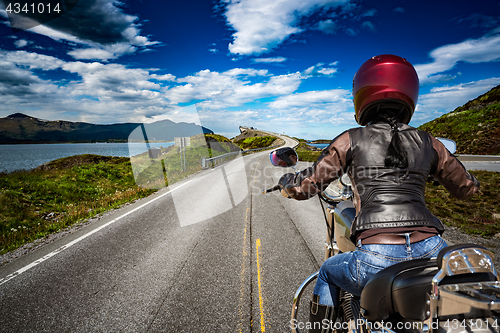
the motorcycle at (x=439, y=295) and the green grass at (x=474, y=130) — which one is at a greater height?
the green grass at (x=474, y=130)

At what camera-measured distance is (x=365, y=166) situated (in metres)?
1.60

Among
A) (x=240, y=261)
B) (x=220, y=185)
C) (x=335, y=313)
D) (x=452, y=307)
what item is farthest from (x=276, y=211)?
(x=452, y=307)

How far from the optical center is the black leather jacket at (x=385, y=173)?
152 centimetres

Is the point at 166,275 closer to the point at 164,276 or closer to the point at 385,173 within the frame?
the point at 164,276

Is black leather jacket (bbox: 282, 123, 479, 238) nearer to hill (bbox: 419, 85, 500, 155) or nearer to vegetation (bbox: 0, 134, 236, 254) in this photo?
vegetation (bbox: 0, 134, 236, 254)

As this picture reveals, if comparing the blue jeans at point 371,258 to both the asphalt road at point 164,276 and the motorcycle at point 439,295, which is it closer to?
the motorcycle at point 439,295

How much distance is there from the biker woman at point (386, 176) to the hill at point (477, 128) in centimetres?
2643

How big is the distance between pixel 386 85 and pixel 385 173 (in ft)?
2.56

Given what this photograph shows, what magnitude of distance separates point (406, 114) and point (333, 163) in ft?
2.69

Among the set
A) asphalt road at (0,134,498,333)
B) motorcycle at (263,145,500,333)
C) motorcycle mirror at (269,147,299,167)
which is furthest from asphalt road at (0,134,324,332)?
motorcycle mirror at (269,147,299,167)

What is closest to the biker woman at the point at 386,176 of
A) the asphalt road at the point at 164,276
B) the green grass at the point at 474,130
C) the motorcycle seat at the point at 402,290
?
the motorcycle seat at the point at 402,290

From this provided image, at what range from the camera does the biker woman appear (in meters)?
1.50

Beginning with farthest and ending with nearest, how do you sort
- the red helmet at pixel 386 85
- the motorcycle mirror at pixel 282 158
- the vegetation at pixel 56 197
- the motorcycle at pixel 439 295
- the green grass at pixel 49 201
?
1. the vegetation at pixel 56 197
2. the green grass at pixel 49 201
3. the motorcycle mirror at pixel 282 158
4. the red helmet at pixel 386 85
5. the motorcycle at pixel 439 295

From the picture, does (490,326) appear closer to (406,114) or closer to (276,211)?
(406,114)
